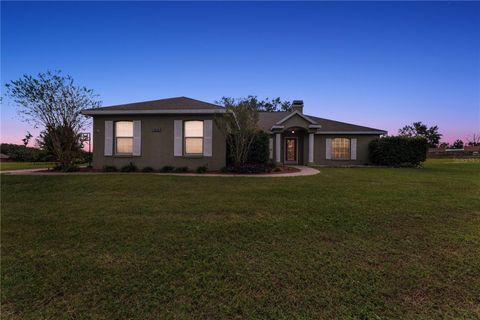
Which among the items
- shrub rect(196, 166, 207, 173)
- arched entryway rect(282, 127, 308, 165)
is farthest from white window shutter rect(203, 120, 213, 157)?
arched entryway rect(282, 127, 308, 165)

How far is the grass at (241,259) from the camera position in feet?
6.24

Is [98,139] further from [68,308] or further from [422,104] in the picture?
[422,104]

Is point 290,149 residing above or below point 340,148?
below

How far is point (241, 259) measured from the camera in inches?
106

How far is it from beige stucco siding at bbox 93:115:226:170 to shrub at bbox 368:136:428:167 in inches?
485

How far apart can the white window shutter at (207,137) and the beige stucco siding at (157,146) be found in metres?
0.17

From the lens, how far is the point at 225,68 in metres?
19.2

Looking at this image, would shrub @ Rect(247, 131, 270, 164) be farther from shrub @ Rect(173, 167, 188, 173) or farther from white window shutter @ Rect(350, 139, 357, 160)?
white window shutter @ Rect(350, 139, 357, 160)

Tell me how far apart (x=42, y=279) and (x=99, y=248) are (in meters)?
0.72

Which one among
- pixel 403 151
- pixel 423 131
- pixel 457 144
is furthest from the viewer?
pixel 457 144

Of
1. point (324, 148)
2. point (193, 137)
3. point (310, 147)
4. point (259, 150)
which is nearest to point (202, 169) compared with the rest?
point (193, 137)

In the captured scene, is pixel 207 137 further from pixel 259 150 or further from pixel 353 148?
pixel 353 148

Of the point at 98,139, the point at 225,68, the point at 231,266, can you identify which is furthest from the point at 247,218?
the point at 225,68

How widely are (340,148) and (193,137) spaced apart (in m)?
12.3
